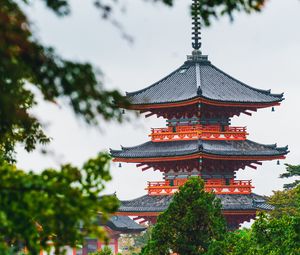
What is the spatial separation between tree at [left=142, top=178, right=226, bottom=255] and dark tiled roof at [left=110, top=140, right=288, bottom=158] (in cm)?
2645

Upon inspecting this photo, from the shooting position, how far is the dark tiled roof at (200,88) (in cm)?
6425

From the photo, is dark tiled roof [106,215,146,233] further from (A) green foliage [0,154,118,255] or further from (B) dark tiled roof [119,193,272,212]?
(A) green foliage [0,154,118,255]

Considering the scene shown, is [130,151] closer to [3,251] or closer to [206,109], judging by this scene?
[206,109]

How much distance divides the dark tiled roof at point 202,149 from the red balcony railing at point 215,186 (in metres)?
1.69

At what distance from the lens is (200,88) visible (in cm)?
6334

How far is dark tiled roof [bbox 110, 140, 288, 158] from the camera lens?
207ft

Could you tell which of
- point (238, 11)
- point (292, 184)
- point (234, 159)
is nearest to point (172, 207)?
point (238, 11)

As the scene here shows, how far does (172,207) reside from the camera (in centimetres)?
3553

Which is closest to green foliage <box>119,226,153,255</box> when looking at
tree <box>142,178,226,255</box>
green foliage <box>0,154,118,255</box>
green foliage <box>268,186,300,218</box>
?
green foliage <box>268,186,300,218</box>

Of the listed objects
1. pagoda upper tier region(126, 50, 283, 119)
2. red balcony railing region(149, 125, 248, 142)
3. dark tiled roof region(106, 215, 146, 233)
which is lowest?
dark tiled roof region(106, 215, 146, 233)

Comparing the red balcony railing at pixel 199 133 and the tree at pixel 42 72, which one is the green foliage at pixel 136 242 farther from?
the tree at pixel 42 72

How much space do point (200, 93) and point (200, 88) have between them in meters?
1.13

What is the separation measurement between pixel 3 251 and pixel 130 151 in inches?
2105

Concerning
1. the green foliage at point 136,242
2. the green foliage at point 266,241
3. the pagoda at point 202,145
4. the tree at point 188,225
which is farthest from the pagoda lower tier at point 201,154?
the green foliage at point 136,242
